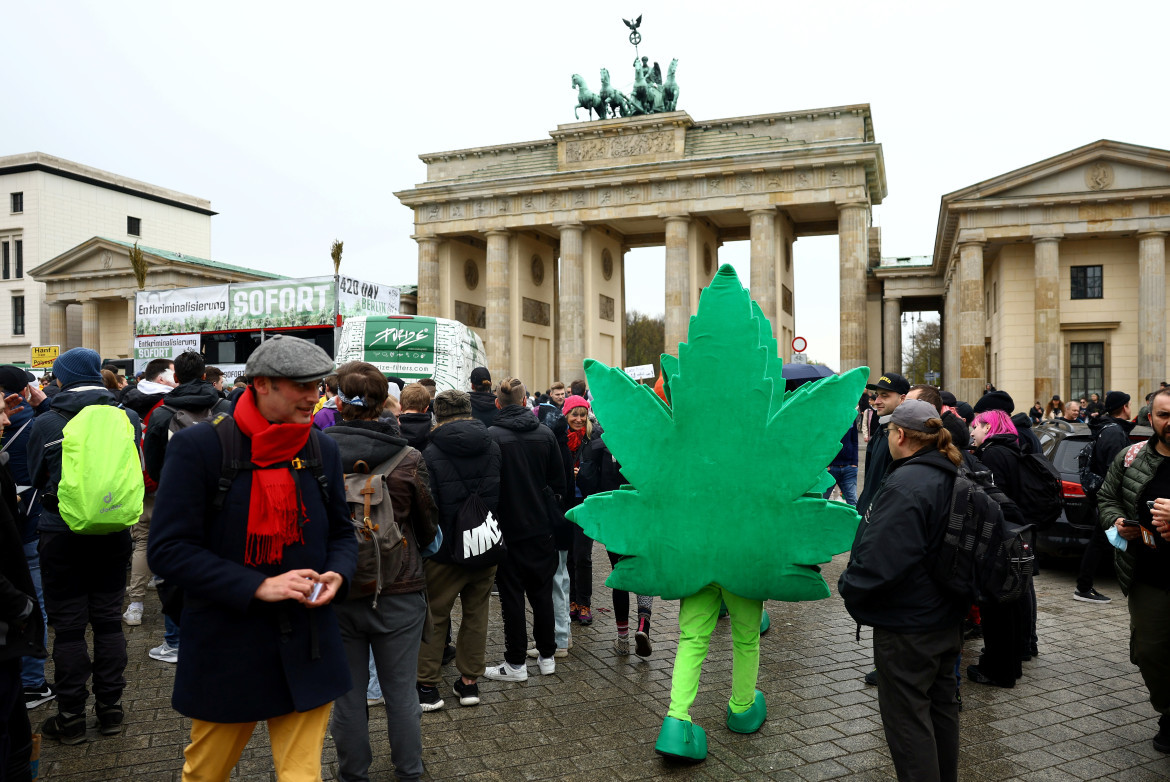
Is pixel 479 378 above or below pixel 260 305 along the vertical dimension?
below

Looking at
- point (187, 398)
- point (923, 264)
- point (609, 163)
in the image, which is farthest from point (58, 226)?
point (187, 398)

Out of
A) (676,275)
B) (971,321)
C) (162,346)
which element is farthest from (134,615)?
(676,275)

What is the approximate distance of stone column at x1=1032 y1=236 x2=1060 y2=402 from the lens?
29.2 m

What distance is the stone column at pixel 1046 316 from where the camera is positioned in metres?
29.2

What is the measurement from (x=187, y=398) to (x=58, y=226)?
5989cm

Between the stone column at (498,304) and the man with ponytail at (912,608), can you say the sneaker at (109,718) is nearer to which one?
the man with ponytail at (912,608)

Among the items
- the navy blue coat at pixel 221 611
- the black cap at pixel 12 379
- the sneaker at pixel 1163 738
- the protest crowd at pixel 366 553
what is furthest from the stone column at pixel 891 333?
the navy blue coat at pixel 221 611

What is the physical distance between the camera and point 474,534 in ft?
17.4

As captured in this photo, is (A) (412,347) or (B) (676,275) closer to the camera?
(A) (412,347)

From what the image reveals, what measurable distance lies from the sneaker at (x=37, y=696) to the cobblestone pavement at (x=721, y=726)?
104mm

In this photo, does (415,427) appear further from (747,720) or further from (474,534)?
(747,720)

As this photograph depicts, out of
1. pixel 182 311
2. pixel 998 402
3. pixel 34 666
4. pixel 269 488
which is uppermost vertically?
pixel 182 311

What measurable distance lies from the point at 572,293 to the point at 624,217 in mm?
4445

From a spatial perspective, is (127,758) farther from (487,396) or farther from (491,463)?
(487,396)
